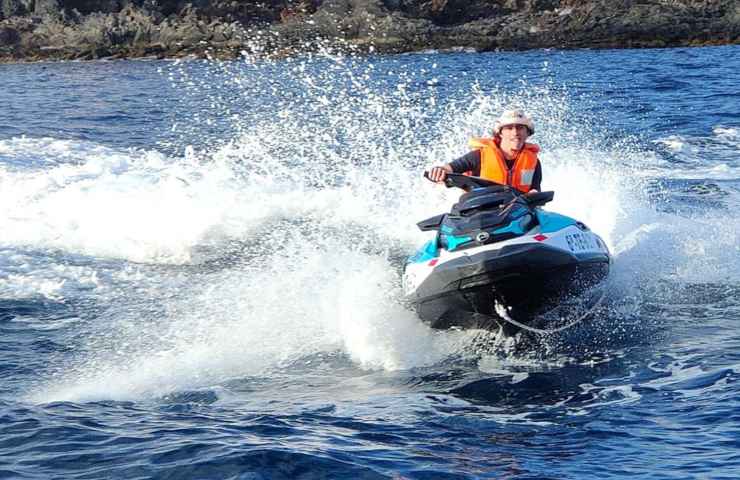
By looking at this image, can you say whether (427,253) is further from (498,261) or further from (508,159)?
(508,159)

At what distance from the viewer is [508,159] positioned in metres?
8.05

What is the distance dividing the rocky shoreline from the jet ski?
29885mm

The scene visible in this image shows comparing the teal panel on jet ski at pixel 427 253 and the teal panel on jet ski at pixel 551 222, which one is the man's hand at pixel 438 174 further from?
the teal panel on jet ski at pixel 551 222

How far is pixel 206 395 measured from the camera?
6422 mm

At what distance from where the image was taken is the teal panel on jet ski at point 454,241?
7215mm

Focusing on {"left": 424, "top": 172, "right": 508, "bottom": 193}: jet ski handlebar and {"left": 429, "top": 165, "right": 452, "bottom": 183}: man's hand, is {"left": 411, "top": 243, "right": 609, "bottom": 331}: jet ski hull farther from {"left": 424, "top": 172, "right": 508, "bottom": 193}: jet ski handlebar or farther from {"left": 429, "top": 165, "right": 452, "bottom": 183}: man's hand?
{"left": 429, "top": 165, "right": 452, "bottom": 183}: man's hand

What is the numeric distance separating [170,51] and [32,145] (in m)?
26.3

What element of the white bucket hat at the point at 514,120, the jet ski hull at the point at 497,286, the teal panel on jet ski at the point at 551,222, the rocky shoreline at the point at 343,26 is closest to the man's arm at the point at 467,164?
the white bucket hat at the point at 514,120

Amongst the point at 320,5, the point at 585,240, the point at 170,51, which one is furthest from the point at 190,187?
the point at 320,5

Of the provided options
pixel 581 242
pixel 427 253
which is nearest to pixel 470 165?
pixel 427 253

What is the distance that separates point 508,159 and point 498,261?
148cm

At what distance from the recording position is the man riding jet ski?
6.89 m

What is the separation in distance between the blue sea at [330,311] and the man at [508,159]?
3.79 feet

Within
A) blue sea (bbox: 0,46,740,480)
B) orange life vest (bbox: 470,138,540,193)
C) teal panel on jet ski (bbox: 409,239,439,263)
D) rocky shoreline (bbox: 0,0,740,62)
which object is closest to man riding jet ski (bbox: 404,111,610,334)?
teal panel on jet ski (bbox: 409,239,439,263)
